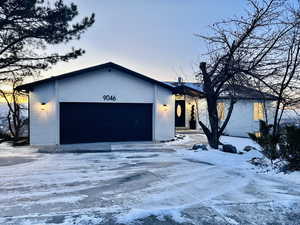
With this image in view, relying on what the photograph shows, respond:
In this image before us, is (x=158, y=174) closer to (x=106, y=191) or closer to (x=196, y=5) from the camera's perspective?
(x=106, y=191)

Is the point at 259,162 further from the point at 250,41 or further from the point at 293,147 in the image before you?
the point at 250,41

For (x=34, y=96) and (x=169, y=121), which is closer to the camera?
(x=34, y=96)

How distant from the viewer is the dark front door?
70.4 feet

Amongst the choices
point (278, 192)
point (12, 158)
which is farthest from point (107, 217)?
point (12, 158)

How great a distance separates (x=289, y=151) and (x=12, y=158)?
32.0ft

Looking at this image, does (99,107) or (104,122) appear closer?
(99,107)

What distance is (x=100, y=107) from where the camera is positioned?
14461mm

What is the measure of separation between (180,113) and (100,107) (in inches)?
352

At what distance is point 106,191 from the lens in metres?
5.66

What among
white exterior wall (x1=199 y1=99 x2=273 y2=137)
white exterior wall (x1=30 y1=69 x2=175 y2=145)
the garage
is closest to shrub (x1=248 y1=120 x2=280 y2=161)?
white exterior wall (x1=30 y1=69 x2=175 y2=145)

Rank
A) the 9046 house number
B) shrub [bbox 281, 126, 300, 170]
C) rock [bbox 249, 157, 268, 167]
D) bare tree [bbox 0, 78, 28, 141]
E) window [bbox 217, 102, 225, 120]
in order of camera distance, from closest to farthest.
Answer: shrub [bbox 281, 126, 300, 170]
rock [bbox 249, 157, 268, 167]
the 9046 house number
bare tree [bbox 0, 78, 28, 141]
window [bbox 217, 102, 225, 120]

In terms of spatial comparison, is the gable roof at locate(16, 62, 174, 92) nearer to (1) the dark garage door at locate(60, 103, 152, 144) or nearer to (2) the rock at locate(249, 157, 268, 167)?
(1) the dark garage door at locate(60, 103, 152, 144)

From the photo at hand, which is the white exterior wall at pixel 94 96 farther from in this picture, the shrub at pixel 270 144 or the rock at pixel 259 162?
the shrub at pixel 270 144

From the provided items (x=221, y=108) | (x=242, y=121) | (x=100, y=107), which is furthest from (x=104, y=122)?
(x=242, y=121)
